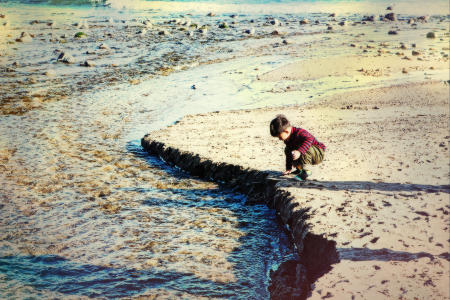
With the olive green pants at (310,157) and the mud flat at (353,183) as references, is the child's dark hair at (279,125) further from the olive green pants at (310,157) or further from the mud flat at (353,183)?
the mud flat at (353,183)

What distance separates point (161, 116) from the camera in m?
11.3

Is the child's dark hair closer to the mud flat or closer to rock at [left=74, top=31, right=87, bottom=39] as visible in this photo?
the mud flat

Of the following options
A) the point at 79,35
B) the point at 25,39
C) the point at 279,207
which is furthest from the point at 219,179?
the point at 79,35

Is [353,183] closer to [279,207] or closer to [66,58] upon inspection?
[279,207]

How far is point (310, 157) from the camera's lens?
235 inches

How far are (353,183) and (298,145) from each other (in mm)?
989

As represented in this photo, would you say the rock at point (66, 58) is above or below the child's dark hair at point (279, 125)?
above

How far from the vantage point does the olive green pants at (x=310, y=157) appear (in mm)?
5934

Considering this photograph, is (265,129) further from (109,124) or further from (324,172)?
(109,124)

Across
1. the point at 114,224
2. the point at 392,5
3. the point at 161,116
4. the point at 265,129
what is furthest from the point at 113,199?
the point at 392,5

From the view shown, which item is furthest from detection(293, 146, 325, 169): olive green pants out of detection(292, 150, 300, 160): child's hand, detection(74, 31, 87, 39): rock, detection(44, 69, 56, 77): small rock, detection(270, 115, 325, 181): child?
detection(74, 31, 87, 39): rock

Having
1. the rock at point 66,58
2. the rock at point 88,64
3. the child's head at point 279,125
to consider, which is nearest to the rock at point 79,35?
the rock at point 66,58

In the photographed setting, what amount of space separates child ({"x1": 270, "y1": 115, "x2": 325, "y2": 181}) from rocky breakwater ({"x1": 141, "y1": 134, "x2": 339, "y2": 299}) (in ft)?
1.42

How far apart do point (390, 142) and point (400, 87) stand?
4.96 meters
